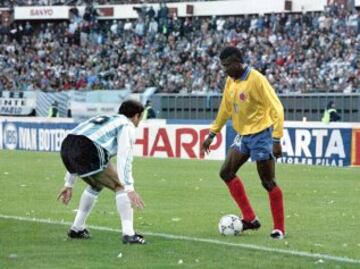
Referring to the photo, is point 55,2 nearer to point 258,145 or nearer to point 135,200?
point 258,145

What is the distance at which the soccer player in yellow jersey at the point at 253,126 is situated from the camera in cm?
1170

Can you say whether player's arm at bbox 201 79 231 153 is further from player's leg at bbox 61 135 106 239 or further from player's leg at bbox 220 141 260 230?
player's leg at bbox 61 135 106 239

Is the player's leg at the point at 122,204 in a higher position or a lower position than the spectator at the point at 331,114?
higher

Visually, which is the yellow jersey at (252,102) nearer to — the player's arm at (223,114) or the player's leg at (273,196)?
the player's arm at (223,114)

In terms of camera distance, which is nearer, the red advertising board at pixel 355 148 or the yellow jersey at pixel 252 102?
the yellow jersey at pixel 252 102

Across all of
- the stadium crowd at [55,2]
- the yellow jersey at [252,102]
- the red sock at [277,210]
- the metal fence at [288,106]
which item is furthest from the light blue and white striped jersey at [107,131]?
the stadium crowd at [55,2]

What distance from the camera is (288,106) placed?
126ft

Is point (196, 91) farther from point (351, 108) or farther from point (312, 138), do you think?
point (312, 138)

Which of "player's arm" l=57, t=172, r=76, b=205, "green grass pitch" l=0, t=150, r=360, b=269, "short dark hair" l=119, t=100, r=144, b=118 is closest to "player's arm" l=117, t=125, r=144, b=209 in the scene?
Answer: "short dark hair" l=119, t=100, r=144, b=118

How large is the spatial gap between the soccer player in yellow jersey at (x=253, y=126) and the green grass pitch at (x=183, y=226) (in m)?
0.44

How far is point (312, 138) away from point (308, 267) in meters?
19.9

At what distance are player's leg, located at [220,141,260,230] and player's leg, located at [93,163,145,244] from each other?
5.22ft

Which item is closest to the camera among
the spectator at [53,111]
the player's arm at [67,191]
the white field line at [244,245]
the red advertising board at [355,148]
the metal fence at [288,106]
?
the white field line at [244,245]

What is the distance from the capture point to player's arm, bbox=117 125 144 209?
10242mm
